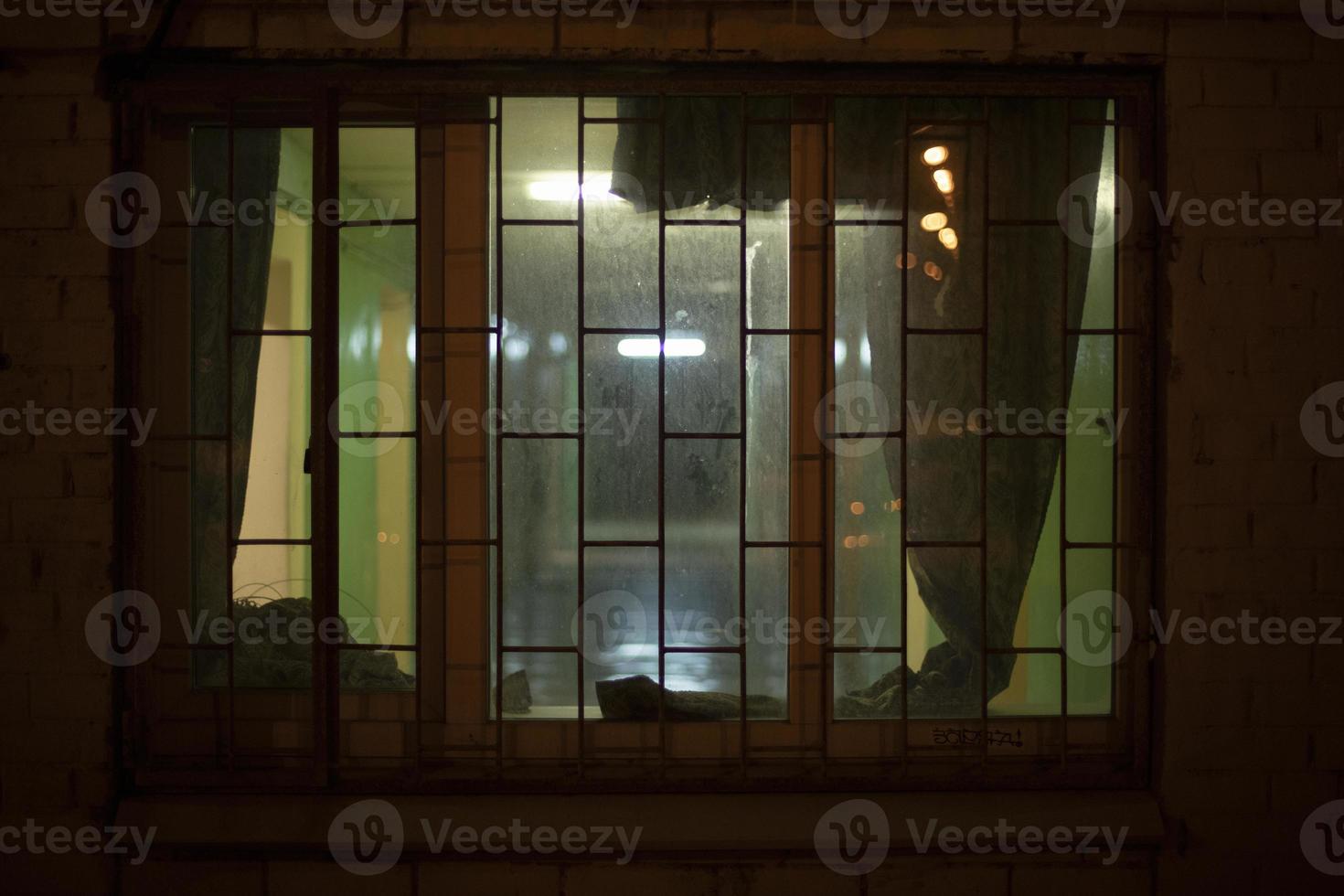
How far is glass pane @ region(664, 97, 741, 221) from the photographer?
8.84ft

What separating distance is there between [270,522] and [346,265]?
2.84 ft

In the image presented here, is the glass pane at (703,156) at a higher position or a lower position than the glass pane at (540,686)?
higher

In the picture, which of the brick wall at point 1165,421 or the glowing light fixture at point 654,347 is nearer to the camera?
the brick wall at point 1165,421

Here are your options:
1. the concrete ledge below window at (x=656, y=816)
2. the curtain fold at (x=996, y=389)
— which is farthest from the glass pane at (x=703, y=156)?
the concrete ledge below window at (x=656, y=816)

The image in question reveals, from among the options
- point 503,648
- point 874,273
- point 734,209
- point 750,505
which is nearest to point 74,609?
point 503,648

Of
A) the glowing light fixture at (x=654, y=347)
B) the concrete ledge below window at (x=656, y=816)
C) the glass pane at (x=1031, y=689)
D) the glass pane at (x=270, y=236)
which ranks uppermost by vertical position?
the glass pane at (x=270, y=236)

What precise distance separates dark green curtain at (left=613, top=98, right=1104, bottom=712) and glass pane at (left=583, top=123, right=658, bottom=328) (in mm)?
36

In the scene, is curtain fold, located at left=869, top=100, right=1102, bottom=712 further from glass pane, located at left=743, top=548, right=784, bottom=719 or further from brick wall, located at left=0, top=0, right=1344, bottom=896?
glass pane, located at left=743, top=548, right=784, bottom=719

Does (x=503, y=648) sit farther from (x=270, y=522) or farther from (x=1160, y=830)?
(x=1160, y=830)

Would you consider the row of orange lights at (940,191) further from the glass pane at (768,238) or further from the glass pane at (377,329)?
the glass pane at (377,329)

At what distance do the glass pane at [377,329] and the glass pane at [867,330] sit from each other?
1384mm

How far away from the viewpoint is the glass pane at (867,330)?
2693mm

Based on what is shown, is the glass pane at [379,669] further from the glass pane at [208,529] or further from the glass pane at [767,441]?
the glass pane at [767,441]

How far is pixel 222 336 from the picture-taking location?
2721 mm
